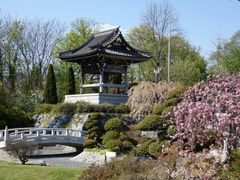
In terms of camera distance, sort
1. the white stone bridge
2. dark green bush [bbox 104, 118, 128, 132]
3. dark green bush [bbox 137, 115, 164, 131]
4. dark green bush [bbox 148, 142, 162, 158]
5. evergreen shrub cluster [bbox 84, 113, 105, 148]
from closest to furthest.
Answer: dark green bush [bbox 148, 142, 162, 158], dark green bush [bbox 137, 115, 164, 131], the white stone bridge, dark green bush [bbox 104, 118, 128, 132], evergreen shrub cluster [bbox 84, 113, 105, 148]

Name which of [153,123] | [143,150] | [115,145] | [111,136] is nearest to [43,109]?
[111,136]

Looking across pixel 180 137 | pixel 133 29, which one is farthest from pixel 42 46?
pixel 180 137

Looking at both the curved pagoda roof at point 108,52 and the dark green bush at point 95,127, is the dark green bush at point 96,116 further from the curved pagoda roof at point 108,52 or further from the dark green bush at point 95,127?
the curved pagoda roof at point 108,52

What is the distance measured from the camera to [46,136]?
81.1 ft

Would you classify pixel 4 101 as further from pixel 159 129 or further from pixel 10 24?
pixel 10 24

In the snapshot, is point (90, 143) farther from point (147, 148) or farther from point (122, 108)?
point (122, 108)

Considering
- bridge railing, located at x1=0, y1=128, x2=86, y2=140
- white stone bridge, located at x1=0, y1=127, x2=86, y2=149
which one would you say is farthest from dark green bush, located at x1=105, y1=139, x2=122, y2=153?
bridge railing, located at x1=0, y1=128, x2=86, y2=140

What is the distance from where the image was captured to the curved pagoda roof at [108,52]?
104 ft

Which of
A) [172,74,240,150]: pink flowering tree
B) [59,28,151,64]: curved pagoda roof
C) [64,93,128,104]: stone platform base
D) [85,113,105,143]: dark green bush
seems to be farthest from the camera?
[64,93,128,104]: stone platform base

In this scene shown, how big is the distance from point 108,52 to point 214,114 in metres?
20.6

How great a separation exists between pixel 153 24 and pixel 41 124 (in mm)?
22625

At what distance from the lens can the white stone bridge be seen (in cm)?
2325

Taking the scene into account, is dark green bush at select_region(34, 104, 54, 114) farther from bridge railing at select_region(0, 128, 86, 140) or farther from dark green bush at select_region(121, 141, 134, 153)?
dark green bush at select_region(121, 141, 134, 153)

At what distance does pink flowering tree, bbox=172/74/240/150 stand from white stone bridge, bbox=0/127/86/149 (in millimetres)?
12814
